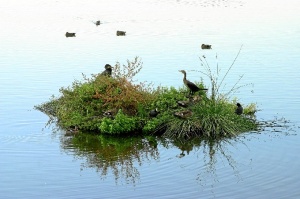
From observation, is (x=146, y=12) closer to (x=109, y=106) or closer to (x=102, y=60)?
(x=102, y=60)

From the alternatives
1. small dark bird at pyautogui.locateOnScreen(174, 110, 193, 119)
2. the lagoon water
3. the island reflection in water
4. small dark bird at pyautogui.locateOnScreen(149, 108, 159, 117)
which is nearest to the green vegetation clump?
small dark bird at pyautogui.locateOnScreen(174, 110, 193, 119)

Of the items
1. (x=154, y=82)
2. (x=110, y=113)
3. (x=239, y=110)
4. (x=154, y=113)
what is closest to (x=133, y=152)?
(x=154, y=113)

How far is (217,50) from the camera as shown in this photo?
3266 cm

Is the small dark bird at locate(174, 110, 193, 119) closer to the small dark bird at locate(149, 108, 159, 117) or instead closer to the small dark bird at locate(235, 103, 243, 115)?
the small dark bird at locate(149, 108, 159, 117)

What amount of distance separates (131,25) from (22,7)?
1532cm

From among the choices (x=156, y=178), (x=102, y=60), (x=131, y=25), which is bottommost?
(x=156, y=178)

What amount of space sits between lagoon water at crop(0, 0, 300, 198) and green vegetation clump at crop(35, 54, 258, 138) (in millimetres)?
605

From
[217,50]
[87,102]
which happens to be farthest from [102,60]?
[87,102]

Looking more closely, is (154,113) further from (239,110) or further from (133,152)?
(239,110)

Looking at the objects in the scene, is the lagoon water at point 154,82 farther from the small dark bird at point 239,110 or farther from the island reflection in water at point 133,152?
the small dark bird at point 239,110

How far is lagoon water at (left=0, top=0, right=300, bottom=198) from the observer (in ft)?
Answer: 50.1

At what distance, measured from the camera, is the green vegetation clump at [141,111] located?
18.8 m

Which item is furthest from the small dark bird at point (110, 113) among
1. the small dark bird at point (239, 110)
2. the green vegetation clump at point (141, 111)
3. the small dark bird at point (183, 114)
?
the small dark bird at point (239, 110)

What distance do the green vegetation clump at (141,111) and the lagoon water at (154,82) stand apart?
605mm
